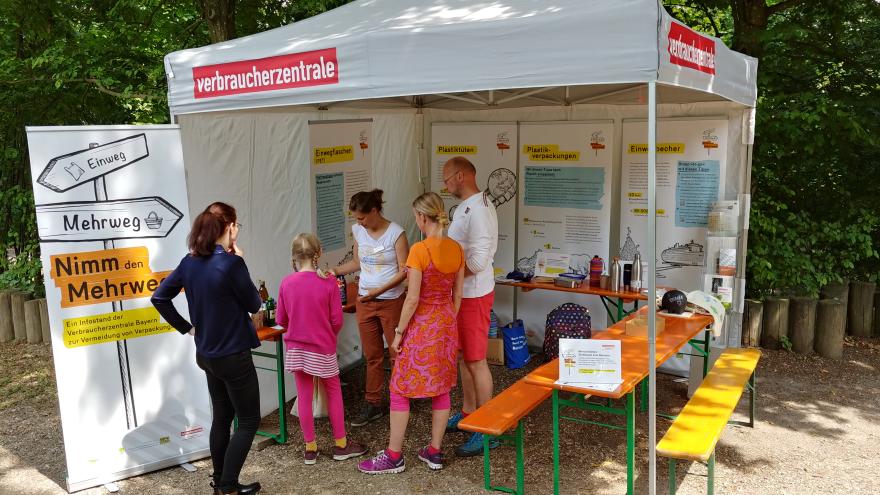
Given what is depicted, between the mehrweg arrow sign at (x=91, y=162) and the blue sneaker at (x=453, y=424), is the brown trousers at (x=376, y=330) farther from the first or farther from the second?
the mehrweg arrow sign at (x=91, y=162)

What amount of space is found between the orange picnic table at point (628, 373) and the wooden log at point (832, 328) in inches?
81.4

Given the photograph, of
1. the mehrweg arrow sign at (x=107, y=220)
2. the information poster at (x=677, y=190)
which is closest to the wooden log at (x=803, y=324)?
the information poster at (x=677, y=190)

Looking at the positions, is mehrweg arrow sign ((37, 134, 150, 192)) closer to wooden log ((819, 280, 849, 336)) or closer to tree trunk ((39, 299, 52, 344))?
tree trunk ((39, 299, 52, 344))

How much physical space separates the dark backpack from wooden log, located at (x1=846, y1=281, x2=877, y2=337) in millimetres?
2717

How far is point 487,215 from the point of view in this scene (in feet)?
13.5

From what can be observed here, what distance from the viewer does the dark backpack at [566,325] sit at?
5828mm

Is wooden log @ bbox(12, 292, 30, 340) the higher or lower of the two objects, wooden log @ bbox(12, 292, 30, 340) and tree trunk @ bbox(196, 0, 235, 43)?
the lower

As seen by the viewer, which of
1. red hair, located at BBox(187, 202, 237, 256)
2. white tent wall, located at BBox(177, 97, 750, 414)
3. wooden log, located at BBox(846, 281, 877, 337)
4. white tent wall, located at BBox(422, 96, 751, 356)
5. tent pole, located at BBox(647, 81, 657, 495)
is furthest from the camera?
wooden log, located at BBox(846, 281, 877, 337)

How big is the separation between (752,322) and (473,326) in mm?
3394

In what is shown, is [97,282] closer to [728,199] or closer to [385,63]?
[385,63]

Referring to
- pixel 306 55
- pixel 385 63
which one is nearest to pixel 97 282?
pixel 306 55

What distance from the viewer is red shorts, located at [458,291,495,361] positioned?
13.6 ft

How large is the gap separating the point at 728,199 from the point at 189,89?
3.56 meters

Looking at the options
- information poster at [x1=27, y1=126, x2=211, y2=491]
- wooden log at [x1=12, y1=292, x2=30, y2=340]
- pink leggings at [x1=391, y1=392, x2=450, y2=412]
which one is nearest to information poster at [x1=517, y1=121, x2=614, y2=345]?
pink leggings at [x1=391, y1=392, x2=450, y2=412]
